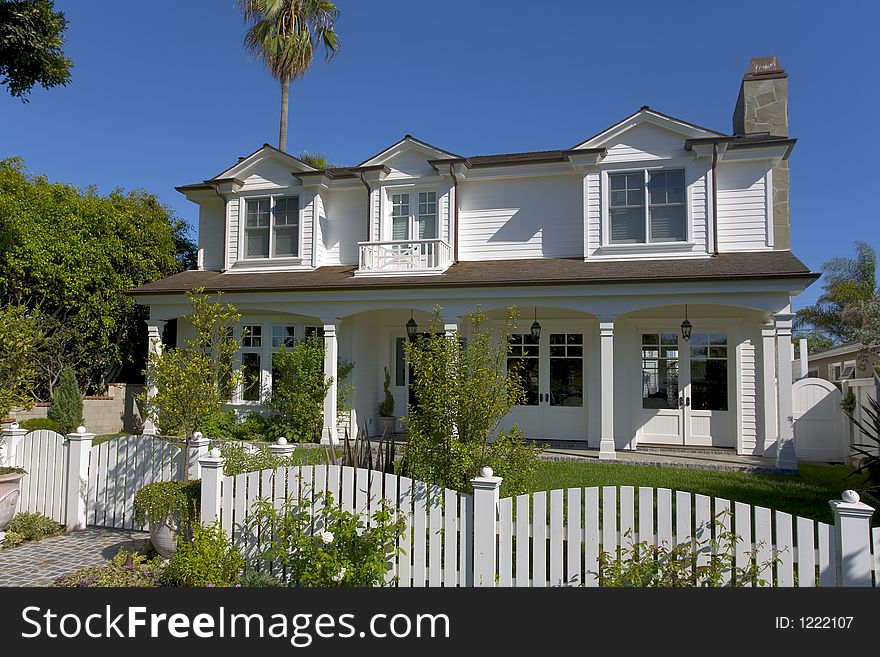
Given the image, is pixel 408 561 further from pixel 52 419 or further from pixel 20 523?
pixel 52 419

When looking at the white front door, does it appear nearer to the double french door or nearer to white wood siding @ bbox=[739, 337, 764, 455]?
white wood siding @ bbox=[739, 337, 764, 455]

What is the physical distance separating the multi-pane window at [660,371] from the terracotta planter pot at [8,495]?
1180 cm

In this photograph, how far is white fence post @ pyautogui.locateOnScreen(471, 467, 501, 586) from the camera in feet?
14.6

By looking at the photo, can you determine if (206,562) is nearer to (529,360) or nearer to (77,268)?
(529,360)

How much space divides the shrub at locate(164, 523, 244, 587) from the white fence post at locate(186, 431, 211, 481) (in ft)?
5.75

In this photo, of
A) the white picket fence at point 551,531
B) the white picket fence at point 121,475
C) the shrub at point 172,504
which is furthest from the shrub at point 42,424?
the white picket fence at point 551,531

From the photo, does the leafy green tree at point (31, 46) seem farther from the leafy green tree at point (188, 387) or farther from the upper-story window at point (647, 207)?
the upper-story window at point (647, 207)

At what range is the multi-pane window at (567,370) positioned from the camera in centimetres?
1401

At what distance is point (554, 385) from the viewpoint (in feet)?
46.5

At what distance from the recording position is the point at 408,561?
15.4 ft

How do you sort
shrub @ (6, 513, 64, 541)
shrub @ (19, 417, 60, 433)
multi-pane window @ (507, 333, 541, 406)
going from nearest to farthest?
1. shrub @ (6, 513, 64, 541)
2. shrub @ (19, 417, 60, 433)
3. multi-pane window @ (507, 333, 541, 406)

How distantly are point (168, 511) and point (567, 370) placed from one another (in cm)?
1014

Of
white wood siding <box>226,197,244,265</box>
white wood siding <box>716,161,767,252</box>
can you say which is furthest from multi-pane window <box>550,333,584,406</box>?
white wood siding <box>226,197,244,265</box>

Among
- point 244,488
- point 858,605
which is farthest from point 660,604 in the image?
point 244,488
